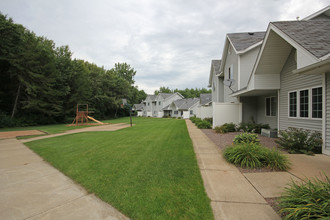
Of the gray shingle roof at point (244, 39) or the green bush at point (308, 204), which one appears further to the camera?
the gray shingle roof at point (244, 39)

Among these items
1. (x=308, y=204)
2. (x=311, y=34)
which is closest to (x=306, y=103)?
(x=311, y=34)

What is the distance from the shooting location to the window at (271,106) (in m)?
10.1

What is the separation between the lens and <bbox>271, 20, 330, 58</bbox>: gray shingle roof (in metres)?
5.03

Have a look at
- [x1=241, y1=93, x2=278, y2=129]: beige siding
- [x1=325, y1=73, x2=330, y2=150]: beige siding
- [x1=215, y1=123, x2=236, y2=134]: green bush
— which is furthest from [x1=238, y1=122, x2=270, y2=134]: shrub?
[x1=325, y1=73, x2=330, y2=150]: beige siding

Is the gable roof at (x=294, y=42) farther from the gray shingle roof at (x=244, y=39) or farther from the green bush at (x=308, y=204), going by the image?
the green bush at (x=308, y=204)

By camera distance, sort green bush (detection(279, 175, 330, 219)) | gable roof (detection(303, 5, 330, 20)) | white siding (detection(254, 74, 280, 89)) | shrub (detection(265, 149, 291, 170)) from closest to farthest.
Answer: green bush (detection(279, 175, 330, 219)) < shrub (detection(265, 149, 291, 170)) < white siding (detection(254, 74, 280, 89)) < gable roof (detection(303, 5, 330, 20))

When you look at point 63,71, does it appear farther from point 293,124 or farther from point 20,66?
point 293,124

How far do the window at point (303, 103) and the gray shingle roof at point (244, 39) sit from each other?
5.86 meters

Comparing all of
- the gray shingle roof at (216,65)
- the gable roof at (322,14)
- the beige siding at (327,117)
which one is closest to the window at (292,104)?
the beige siding at (327,117)

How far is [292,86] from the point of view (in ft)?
24.7

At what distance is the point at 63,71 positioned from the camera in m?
25.7

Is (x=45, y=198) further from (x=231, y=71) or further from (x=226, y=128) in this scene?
(x=231, y=71)

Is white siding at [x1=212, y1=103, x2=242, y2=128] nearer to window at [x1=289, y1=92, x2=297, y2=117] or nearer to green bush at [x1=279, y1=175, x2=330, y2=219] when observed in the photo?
window at [x1=289, y1=92, x2=297, y2=117]

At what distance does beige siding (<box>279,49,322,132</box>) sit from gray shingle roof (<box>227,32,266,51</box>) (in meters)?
4.42
